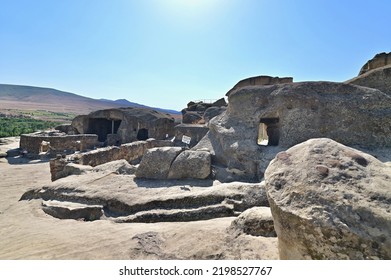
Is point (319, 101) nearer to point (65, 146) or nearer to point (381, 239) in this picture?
point (381, 239)

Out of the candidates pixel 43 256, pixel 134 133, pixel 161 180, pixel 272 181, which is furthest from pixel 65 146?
pixel 272 181

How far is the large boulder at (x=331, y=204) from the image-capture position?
2193 millimetres

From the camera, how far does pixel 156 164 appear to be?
8.11 m

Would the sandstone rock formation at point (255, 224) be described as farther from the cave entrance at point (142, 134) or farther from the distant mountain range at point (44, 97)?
the distant mountain range at point (44, 97)

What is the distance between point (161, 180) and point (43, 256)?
13.0 ft

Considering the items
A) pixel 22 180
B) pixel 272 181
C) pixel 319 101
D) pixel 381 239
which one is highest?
pixel 319 101

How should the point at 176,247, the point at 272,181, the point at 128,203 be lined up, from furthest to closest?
the point at 128,203 → the point at 176,247 → the point at 272,181

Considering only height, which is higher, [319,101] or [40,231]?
[319,101]

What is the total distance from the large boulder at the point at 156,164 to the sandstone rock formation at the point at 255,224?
401 cm

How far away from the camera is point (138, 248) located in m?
4.06

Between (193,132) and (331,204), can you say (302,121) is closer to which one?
(331,204)

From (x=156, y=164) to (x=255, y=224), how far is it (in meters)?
4.62

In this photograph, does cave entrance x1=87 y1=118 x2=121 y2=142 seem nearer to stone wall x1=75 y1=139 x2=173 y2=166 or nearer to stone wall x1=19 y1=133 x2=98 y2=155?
stone wall x1=19 y1=133 x2=98 y2=155

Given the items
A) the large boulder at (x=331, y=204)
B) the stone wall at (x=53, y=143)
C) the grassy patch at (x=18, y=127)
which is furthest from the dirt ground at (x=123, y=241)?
the grassy patch at (x=18, y=127)
